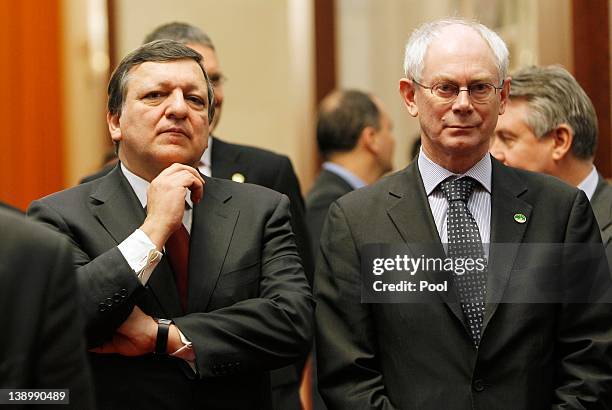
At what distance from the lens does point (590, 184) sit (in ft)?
12.6

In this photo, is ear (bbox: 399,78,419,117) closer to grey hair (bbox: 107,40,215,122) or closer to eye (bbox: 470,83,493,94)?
eye (bbox: 470,83,493,94)

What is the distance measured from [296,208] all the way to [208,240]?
1078mm

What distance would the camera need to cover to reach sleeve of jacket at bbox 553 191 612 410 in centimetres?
290

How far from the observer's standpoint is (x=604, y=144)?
207 inches

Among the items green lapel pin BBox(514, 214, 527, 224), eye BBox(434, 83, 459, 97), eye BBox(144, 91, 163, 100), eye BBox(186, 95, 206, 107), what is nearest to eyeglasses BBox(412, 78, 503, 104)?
eye BBox(434, 83, 459, 97)

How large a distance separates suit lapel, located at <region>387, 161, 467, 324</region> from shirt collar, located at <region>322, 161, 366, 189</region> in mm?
2129

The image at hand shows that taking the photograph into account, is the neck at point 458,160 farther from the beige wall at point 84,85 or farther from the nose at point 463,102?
the beige wall at point 84,85

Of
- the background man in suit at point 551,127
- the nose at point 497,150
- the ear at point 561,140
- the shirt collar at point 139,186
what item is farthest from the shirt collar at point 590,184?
the shirt collar at point 139,186

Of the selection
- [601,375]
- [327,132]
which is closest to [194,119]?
[601,375]

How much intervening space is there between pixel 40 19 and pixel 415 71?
437cm

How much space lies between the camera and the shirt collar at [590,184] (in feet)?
12.5

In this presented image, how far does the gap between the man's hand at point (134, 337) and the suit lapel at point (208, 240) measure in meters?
0.16

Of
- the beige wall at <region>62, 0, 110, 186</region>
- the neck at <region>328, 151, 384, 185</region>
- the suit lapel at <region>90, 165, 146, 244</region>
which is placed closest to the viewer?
the suit lapel at <region>90, 165, 146, 244</region>

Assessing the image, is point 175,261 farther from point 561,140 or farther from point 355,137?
point 355,137
